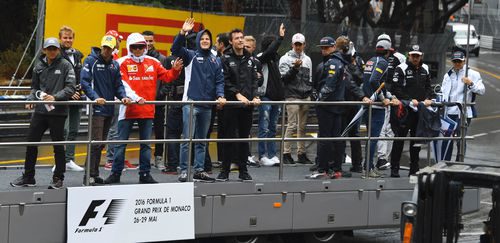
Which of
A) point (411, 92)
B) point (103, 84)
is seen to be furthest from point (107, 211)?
point (411, 92)

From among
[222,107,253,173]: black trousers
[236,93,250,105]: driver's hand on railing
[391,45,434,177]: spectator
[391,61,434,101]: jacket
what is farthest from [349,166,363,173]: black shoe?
[236,93,250,105]: driver's hand on railing

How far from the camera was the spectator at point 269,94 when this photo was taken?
42.7ft

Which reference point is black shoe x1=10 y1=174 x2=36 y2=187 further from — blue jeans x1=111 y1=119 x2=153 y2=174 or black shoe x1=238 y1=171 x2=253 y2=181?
black shoe x1=238 y1=171 x2=253 y2=181

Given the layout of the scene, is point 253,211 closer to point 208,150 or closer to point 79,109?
point 208,150

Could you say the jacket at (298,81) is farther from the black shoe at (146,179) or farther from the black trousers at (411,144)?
the black shoe at (146,179)

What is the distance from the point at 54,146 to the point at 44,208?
80 cm

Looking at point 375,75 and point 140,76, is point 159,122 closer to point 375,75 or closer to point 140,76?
point 140,76

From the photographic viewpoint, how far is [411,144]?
13.5m

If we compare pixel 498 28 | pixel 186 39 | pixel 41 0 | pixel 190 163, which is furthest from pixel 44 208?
pixel 498 28

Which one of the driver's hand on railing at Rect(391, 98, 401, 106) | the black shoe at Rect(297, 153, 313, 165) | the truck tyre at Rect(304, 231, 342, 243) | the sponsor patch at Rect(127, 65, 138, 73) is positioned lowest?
the truck tyre at Rect(304, 231, 342, 243)

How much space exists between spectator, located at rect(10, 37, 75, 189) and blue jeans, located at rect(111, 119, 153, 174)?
2.16ft

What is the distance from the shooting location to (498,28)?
5072 cm

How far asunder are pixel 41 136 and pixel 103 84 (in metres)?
0.94

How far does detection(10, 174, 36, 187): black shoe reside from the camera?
428 inches
